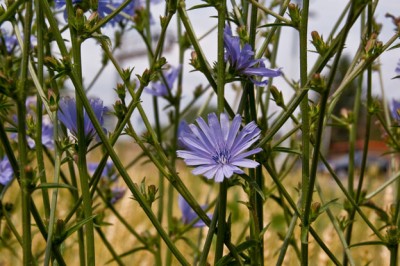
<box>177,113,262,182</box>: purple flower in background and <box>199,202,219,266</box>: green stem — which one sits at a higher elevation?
<box>177,113,262,182</box>: purple flower in background

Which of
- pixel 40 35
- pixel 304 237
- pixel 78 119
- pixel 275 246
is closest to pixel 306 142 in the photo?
pixel 304 237

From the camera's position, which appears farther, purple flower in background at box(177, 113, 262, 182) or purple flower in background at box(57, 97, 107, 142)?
purple flower in background at box(57, 97, 107, 142)

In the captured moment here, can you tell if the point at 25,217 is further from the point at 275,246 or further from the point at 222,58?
the point at 275,246

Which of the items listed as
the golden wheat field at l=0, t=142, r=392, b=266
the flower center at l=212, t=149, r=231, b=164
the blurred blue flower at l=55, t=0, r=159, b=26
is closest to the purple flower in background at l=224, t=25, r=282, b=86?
the flower center at l=212, t=149, r=231, b=164

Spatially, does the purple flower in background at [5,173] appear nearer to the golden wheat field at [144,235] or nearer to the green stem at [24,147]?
the golden wheat field at [144,235]

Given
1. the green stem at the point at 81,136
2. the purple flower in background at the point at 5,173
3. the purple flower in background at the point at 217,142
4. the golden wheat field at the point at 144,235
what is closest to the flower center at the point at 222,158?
the purple flower in background at the point at 217,142

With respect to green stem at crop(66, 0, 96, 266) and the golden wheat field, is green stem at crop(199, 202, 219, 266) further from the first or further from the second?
the golden wheat field

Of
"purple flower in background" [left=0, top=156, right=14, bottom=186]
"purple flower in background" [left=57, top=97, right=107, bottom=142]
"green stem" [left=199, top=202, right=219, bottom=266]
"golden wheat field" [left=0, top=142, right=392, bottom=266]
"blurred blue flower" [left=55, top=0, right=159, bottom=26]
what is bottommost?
"golden wheat field" [left=0, top=142, right=392, bottom=266]
